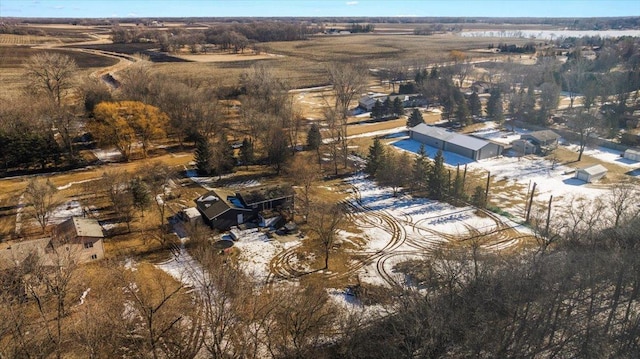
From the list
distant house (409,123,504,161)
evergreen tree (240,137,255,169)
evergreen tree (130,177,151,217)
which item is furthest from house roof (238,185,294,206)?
distant house (409,123,504,161)

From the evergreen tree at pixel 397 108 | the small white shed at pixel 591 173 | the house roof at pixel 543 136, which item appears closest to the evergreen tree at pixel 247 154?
the evergreen tree at pixel 397 108

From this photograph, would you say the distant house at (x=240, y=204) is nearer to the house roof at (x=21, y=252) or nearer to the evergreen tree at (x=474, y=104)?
the house roof at (x=21, y=252)

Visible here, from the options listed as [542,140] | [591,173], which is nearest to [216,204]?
[591,173]

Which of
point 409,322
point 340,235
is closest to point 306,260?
point 340,235

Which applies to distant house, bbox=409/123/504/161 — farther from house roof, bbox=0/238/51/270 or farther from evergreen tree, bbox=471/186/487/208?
house roof, bbox=0/238/51/270

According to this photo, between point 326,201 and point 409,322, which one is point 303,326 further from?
point 326,201

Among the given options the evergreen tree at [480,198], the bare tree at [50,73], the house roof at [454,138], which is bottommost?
the evergreen tree at [480,198]
